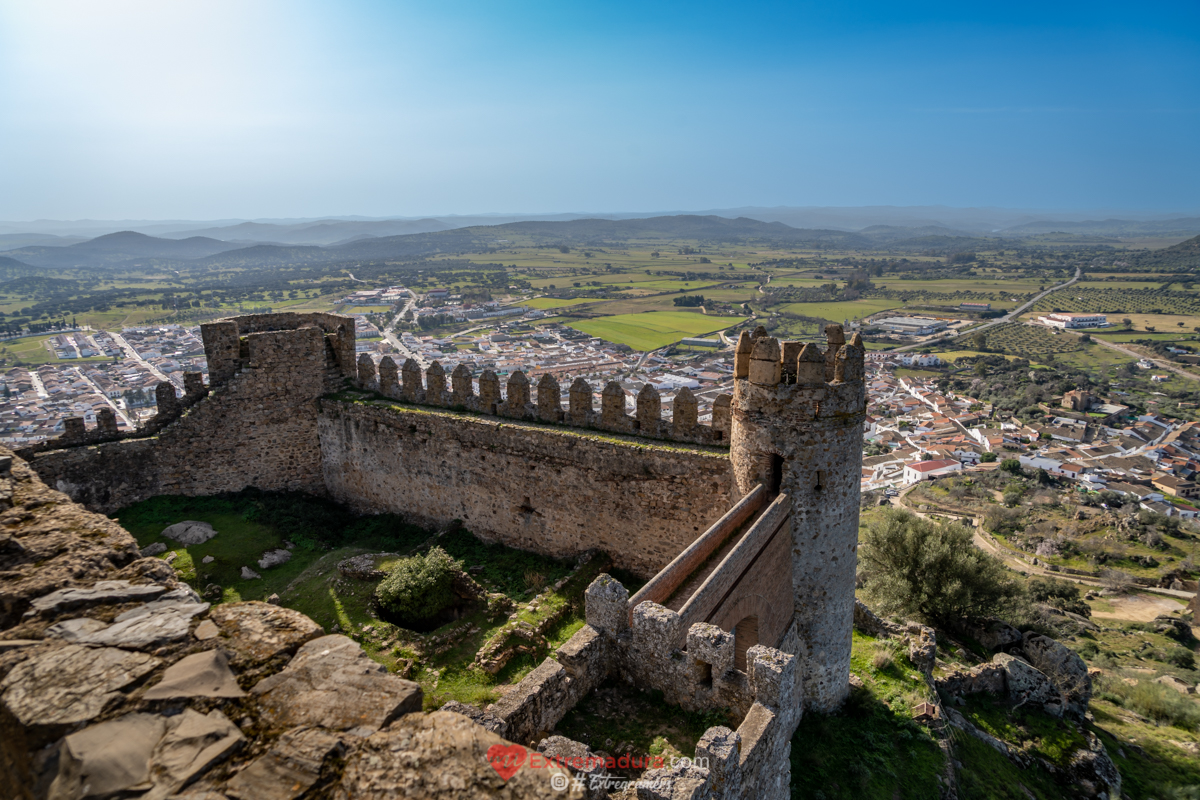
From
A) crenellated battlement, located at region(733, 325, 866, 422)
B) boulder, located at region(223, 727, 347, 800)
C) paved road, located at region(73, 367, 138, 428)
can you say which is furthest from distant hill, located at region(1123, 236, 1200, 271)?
boulder, located at region(223, 727, 347, 800)

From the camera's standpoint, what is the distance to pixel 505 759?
9.71 feet

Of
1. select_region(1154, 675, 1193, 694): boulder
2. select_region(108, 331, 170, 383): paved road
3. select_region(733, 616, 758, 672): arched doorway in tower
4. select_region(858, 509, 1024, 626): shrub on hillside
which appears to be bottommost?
select_region(1154, 675, 1193, 694): boulder

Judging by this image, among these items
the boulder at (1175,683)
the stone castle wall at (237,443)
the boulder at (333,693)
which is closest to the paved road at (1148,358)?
the boulder at (1175,683)

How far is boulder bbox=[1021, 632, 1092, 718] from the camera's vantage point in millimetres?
19078

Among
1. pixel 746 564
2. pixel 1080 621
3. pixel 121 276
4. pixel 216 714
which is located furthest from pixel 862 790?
pixel 121 276

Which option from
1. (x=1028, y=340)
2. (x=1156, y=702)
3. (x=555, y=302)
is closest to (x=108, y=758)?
(x=1156, y=702)

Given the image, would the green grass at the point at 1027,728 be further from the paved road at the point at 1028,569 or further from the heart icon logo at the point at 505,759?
the paved road at the point at 1028,569

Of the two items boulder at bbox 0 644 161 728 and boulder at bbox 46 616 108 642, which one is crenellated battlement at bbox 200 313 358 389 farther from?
boulder at bbox 0 644 161 728

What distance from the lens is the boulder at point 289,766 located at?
274 cm

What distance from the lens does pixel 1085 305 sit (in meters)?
128

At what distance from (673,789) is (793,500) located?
6352 millimetres

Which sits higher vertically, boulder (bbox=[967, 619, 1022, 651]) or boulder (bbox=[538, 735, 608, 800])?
boulder (bbox=[538, 735, 608, 800])

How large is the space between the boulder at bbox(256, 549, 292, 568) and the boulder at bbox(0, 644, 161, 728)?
1217cm

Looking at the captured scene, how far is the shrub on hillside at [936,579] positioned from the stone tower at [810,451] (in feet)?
36.9
